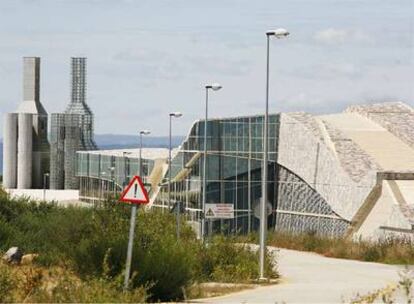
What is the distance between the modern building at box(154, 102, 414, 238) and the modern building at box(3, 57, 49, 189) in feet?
191

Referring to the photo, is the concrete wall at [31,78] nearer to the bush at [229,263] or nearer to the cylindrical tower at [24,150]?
the cylindrical tower at [24,150]

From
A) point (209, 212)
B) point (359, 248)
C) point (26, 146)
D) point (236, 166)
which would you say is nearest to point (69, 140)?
point (26, 146)

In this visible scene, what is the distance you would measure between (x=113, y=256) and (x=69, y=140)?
11795 centimetres

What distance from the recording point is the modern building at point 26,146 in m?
140

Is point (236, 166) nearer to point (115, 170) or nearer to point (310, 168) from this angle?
point (310, 168)

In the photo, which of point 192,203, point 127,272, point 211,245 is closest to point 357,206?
point 192,203

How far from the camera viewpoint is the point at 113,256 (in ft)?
81.6

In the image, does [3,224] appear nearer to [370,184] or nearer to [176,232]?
[176,232]

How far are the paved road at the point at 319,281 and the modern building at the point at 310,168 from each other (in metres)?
20.8

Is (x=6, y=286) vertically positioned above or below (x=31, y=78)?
below

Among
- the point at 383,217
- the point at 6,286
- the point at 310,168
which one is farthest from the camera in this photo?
the point at 310,168

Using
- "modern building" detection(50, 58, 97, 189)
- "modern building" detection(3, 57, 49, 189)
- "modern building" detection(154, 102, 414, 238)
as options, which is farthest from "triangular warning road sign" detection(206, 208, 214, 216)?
"modern building" detection(3, 57, 49, 189)

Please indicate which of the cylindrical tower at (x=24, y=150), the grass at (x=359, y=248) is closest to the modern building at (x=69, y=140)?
the cylindrical tower at (x=24, y=150)

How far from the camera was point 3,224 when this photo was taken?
40.4m
